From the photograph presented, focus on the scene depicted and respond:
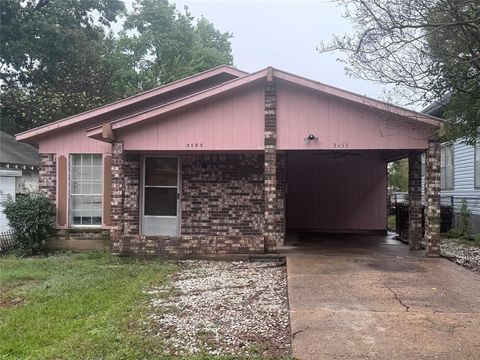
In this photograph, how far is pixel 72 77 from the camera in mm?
22016

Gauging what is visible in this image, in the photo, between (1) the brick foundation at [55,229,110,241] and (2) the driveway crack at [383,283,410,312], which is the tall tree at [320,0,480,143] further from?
(1) the brick foundation at [55,229,110,241]

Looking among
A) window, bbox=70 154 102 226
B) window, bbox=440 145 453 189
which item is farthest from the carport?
window, bbox=440 145 453 189

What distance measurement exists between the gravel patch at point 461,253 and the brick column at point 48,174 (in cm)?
891

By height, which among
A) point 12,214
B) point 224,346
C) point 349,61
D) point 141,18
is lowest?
point 224,346

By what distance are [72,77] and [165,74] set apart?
7.62 meters

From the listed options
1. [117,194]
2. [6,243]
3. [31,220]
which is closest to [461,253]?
[117,194]

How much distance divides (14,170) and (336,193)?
9.54 m

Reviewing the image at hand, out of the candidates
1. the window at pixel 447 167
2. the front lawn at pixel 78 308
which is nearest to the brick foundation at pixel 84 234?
the front lawn at pixel 78 308

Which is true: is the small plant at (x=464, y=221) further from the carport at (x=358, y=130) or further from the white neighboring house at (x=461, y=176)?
the carport at (x=358, y=130)

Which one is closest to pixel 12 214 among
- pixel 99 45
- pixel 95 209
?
pixel 95 209

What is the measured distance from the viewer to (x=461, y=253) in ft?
34.3

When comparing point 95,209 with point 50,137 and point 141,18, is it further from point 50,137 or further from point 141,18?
point 141,18

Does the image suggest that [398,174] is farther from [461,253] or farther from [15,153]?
[15,153]

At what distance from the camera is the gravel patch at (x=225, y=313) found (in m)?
4.45
